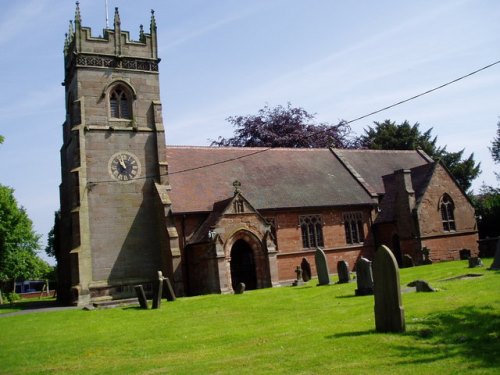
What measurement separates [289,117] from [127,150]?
27414mm

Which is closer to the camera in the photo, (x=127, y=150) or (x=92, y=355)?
(x=92, y=355)

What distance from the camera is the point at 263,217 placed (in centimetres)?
2981

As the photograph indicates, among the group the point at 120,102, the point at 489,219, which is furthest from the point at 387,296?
the point at 489,219

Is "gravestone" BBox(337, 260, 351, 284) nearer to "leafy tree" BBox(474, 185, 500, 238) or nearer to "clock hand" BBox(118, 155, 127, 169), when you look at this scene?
"clock hand" BBox(118, 155, 127, 169)

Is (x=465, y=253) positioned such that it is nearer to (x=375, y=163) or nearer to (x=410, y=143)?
(x=375, y=163)

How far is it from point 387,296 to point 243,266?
1960cm

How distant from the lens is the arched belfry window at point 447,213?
1308 inches

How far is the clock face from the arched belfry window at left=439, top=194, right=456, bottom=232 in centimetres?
1947

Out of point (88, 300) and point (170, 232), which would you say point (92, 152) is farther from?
point (88, 300)

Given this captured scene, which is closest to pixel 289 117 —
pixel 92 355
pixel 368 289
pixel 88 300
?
pixel 88 300

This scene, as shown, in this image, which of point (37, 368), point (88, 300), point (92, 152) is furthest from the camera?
point (92, 152)

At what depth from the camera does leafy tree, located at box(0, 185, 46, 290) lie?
43.2 m

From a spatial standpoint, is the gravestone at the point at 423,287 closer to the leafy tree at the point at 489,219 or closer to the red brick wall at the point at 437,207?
the red brick wall at the point at 437,207

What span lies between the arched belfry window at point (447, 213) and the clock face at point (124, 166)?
63.9 feet
